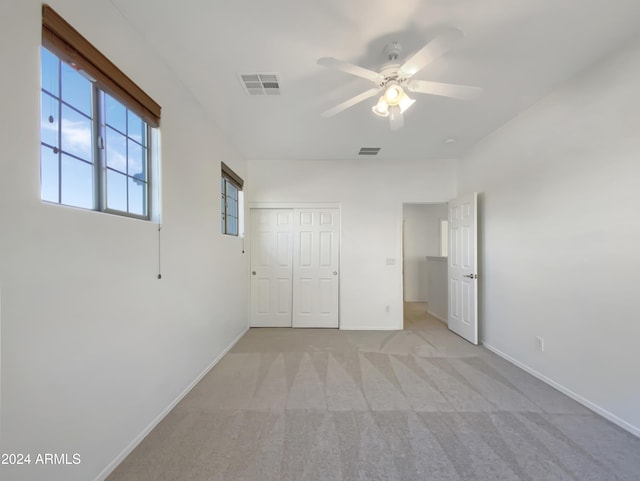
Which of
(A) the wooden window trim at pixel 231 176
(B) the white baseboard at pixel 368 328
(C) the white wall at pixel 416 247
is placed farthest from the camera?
(C) the white wall at pixel 416 247

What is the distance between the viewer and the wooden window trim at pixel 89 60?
123 cm

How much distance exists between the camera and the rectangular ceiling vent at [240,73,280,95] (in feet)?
7.36

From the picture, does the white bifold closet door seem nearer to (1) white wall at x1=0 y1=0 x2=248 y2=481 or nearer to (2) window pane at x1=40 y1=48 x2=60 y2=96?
(1) white wall at x1=0 y1=0 x2=248 y2=481

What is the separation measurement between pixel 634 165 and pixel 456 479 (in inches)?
93.9

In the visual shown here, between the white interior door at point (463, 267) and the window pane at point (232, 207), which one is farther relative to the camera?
the window pane at point (232, 207)

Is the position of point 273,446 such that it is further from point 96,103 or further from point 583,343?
point 583,343

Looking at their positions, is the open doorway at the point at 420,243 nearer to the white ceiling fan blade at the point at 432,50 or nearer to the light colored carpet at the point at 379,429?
the light colored carpet at the point at 379,429

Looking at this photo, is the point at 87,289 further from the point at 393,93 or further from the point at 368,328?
the point at 368,328

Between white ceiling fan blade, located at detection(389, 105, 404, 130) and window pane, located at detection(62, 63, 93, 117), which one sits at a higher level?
white ceiling fan blade, located at detection(389, 105, 404, 130)

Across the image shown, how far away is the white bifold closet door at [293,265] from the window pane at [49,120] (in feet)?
10.5

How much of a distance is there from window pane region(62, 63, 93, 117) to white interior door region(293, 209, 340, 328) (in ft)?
10.3

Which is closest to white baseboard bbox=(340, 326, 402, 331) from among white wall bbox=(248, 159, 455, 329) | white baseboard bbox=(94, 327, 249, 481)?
white wall bbox=(248, 159, 455, 329)

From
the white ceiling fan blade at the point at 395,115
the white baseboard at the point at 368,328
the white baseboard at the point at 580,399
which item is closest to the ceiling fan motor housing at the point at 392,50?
the white ceiling fan blade at the point at 395,115

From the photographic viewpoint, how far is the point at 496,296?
131 inches
